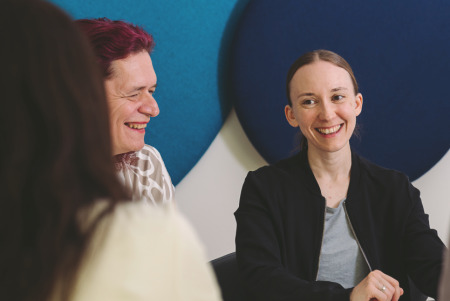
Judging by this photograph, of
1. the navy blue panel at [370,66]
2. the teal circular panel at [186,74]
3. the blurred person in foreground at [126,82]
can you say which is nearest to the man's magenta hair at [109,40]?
the blurred person in foreground at [126,82]

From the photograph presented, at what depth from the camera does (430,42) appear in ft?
5.46

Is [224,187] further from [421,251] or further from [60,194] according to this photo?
[60,194]

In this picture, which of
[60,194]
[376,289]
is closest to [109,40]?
[376,289]

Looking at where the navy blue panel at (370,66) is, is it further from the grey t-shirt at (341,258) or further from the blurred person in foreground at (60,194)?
the blurred person in foreground at (60,194)

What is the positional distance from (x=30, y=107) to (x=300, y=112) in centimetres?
82

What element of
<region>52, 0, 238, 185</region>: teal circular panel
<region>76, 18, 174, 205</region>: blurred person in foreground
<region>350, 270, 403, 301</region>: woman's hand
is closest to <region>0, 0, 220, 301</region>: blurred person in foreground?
<region>350, 270, 403, 301</region>: woman's hand

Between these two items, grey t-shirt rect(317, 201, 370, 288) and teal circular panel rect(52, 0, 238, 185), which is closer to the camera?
grey t-shirt rect(317, 201, 370, 288)

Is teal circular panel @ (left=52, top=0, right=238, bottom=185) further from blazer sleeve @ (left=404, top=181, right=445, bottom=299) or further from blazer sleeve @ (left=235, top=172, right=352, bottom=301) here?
blazer sleeve @ (left=404, top=181, right=445, bottom=299)

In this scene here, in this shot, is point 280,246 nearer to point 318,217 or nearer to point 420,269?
point 318,217

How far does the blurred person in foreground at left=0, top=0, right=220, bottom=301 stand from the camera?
40 centimetres

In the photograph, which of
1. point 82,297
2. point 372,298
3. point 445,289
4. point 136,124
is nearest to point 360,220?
point 372,298

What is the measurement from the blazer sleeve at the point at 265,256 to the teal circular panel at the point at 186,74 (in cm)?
45

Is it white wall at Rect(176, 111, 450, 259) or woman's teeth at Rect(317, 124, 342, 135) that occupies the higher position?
woman's teeth at Rect(317, 124, 342, 135)

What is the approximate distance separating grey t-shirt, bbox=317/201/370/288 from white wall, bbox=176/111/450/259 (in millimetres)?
604
